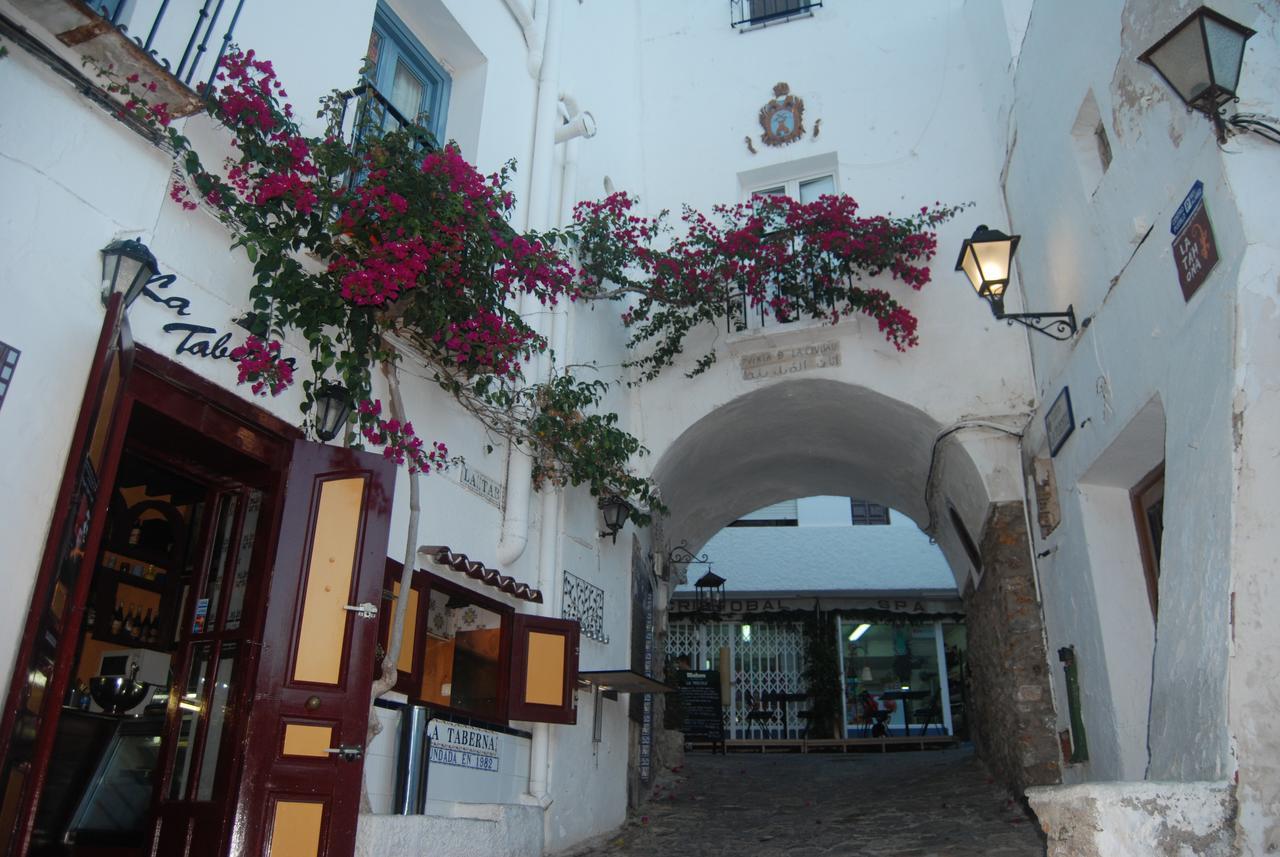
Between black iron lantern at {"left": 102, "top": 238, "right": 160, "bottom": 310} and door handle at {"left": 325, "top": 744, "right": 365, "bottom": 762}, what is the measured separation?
2168mm

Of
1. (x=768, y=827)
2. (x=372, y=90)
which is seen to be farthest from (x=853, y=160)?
(x=768, y=827)

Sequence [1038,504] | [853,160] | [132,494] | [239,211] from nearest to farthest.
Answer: [239,211] → [132,494] → [1038,504] → [853,160]

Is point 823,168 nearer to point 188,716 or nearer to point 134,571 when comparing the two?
point 134,571

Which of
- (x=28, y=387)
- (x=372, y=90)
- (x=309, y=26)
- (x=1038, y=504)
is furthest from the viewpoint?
(x=1038, y=504)

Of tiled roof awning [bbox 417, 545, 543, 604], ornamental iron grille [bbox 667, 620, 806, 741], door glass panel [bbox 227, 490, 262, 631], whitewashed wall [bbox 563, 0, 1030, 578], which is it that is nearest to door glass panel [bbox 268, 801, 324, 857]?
door glass panel [bbox 227, 490, 262, 631]

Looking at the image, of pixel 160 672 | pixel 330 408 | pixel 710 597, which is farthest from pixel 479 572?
pixel 710 597

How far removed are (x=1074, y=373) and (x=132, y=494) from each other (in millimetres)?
6504

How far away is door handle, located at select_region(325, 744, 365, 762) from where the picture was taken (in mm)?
4520

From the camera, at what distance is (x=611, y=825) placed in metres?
7.76

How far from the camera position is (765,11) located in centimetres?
1085

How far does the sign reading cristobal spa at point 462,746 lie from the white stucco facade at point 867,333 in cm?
24

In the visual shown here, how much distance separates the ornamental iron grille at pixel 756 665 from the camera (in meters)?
14.9

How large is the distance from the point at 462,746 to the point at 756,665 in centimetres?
1041

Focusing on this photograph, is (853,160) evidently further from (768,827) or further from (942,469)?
(768,827)
